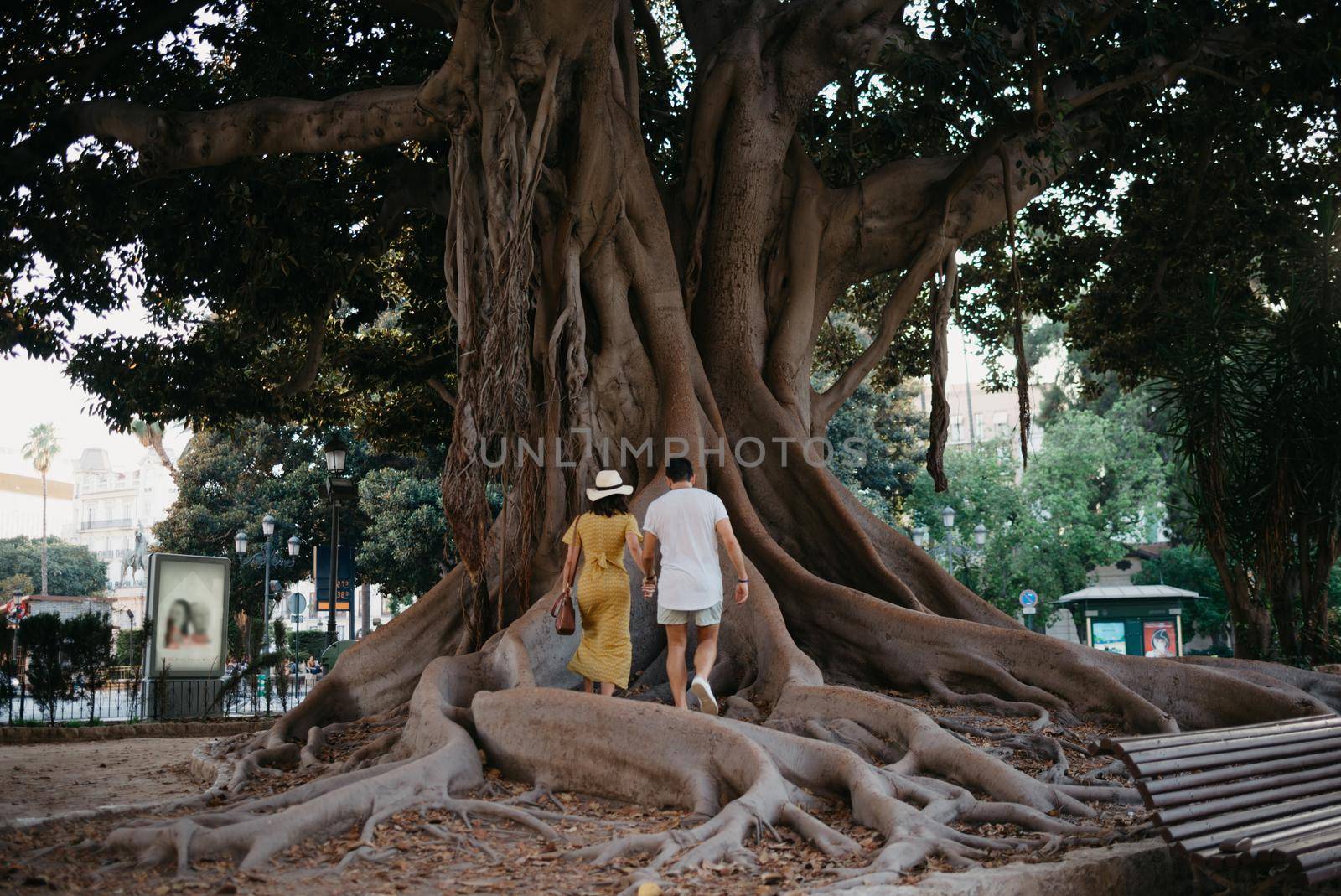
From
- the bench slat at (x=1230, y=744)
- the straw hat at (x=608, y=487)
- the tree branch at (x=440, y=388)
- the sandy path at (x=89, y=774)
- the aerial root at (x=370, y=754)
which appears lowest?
the sandy path at (x=89, y=774)

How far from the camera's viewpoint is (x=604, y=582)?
666 cm

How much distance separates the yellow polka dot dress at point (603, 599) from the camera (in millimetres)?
6645

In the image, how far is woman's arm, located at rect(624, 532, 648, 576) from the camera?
6.57 meters

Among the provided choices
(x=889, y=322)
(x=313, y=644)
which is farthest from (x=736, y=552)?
(x=313, y=644)

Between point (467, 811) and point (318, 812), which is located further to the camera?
point (467, 811)

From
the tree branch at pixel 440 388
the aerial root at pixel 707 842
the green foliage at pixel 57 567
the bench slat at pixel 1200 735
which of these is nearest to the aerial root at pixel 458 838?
the aerial root at pixel 707 842

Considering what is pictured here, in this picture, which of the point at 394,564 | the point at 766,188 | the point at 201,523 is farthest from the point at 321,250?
the point at 201,523

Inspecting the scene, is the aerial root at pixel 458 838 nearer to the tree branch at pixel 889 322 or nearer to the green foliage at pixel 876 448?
the tree branch at pixel 889 322

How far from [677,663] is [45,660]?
399 inches

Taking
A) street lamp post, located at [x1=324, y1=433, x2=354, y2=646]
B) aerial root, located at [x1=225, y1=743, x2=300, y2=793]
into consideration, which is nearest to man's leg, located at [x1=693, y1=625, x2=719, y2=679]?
aerial root, located at [x1=225, y1=743, x2=300, y2=793]

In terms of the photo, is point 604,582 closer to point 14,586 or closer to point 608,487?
point 608,487

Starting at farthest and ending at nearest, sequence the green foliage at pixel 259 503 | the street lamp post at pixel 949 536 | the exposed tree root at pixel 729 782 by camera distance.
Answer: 1. the green foliage at pixel 259 503
2. the street lamp post at pixel 949 536
3. the exposed tree root at pixel 729 782

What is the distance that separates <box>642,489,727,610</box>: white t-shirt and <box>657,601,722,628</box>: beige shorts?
0.03 metres

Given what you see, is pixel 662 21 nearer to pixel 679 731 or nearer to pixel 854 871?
pixel 679 731
